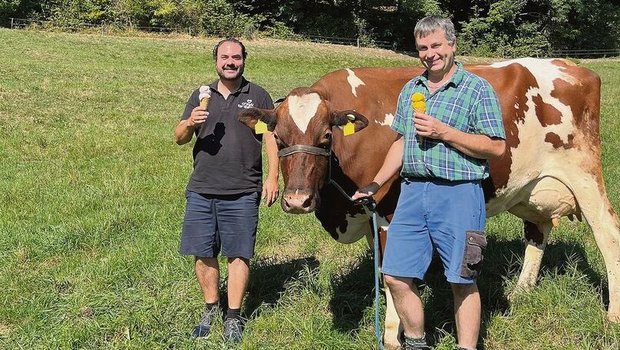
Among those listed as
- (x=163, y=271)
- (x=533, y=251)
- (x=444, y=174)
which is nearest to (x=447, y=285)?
(x=533, y=251)

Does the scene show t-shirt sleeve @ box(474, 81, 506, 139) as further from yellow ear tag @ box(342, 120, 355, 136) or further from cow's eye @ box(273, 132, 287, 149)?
cow's eye @ box(273, 132, 287, 149)

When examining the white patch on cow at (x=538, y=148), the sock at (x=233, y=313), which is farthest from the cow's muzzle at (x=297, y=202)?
the white patch on cow at (x=538, y=148)

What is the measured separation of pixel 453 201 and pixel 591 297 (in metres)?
2.06

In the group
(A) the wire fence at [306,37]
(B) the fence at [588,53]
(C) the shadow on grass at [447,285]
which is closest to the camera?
(C) the shadow on grass at [447,285]

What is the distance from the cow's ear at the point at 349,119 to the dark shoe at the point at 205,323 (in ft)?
5.41

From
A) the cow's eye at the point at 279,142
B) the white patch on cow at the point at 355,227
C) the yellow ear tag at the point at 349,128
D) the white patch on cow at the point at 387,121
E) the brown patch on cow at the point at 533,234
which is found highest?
the yellow ear tag at the point at 349,128

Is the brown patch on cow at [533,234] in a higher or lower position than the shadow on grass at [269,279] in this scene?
higher

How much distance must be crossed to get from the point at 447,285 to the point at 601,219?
132 cm

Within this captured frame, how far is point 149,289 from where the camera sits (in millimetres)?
4859

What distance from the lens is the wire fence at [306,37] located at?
118 feet

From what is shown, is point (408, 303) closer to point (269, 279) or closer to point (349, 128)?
point (349, 128)

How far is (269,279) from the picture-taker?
5.22m

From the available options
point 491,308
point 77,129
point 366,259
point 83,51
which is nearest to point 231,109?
point 366,259

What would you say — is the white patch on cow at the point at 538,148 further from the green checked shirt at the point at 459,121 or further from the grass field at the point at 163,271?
the green checked shirt at the point at 459,121
